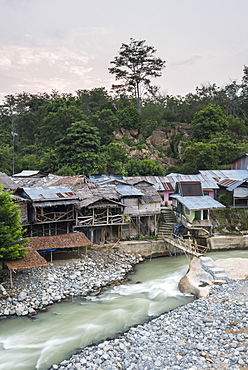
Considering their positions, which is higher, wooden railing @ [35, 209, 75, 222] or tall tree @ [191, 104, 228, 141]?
tall tree @ [191, 104, 228, 141]

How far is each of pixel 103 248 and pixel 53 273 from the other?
541cm

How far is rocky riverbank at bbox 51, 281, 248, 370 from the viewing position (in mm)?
9898

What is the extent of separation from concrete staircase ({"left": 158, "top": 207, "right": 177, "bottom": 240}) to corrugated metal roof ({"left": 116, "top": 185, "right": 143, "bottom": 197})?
4.03m

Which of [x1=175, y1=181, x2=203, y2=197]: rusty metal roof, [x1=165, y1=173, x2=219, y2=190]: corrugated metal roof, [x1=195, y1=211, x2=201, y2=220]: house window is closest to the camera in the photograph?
[x1=195, y1=211, x2=201, y2=220]: house window

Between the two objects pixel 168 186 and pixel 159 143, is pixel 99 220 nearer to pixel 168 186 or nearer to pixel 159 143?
A: pixel 168 186

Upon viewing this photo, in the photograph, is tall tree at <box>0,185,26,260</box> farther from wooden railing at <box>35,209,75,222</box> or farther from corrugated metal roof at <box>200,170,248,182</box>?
corrugated metal roof at <box>200,170,248,182</box>

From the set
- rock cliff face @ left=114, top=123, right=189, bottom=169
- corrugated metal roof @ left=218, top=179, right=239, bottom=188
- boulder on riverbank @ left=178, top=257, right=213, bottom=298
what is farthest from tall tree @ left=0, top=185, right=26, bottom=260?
rock cliff face @ left=114, top=123, right=189, bottom=169

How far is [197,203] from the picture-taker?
2575 cm

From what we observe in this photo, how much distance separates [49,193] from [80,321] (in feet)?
34.6

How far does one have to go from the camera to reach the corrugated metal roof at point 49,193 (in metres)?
21.3

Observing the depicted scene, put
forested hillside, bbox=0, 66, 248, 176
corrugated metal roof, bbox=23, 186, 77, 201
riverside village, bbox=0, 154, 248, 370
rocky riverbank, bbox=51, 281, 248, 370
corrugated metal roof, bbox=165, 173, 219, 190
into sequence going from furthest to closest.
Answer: forested hillside, bbox=0, 66, 248, 176 → corrugated metal roof, bbox=165, 173, 219, 190 → corrugated metal roof, bbox=23, 186, 77, 201 → riverside village, bbox=0, 154, 248, 370 → rocky riverbank, bbox=51, 281, 248, 370

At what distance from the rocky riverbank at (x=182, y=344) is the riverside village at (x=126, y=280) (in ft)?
0.14

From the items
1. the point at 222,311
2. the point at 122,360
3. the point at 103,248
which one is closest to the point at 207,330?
the point at 222,311

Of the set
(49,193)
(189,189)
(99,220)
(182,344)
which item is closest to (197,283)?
(182,344)
